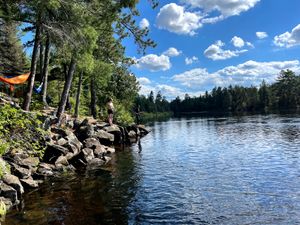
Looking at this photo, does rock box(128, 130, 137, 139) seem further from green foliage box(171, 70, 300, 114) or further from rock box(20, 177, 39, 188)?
green foliage box(171, 70, 300, 114)

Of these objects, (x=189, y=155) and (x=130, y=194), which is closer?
(x=130, y=194)

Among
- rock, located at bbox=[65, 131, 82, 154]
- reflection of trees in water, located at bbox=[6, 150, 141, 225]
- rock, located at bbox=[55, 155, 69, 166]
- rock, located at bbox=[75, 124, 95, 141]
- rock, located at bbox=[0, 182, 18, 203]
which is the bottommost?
reflection of trees in water, located at bbox=[6, 150, 141, 225]

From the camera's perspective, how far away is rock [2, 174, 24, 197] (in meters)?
12.8

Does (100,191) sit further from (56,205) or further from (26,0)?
(26,0)

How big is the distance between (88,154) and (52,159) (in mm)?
3233

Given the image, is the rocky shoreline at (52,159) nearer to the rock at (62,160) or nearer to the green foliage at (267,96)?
the rock at (62,160)

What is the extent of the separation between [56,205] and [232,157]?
12.1m

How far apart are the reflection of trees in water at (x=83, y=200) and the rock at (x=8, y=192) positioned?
49 centimetres

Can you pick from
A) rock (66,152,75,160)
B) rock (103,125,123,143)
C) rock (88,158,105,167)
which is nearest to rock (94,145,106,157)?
→ rock (88,158,105,167)

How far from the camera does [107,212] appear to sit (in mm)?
11133

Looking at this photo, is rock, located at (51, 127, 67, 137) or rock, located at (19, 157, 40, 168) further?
rock, located at (51, 127, 67, 137)

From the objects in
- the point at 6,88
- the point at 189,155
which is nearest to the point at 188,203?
the point at 189,155

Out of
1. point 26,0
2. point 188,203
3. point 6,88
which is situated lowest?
point 188,203

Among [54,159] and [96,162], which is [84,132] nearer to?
[96,162]
